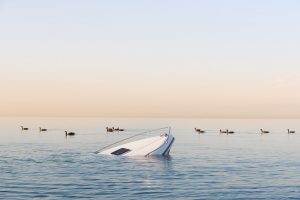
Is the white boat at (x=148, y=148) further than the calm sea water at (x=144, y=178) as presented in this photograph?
Yes

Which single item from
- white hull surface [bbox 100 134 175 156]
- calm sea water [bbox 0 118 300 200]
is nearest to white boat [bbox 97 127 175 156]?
white hull surface [bbox 100 134 175 156]

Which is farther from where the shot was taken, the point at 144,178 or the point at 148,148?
the point at 148,148

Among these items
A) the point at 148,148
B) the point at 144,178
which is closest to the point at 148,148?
the point at 148,148

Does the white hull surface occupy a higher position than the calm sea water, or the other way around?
the white hull surface

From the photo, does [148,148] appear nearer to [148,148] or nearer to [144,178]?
[148,148]

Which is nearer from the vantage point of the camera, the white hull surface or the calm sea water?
the calm sea water

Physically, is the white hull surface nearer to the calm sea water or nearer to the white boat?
the white boat

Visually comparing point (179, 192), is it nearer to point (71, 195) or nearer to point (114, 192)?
point (114, 192)

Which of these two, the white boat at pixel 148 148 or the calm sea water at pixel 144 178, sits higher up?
the white boat at pixel 148 148

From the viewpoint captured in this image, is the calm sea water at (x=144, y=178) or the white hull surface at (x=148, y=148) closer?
the calm sea water at (x=144, y=178)

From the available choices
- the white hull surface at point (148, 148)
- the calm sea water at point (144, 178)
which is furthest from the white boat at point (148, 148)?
the calm sea water at point (144, 178)

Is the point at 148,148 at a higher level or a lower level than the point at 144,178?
higher

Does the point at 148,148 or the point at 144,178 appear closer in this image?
the point at 144,178

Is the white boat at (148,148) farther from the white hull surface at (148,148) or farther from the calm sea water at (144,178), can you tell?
the calm sea water at (144,178)
